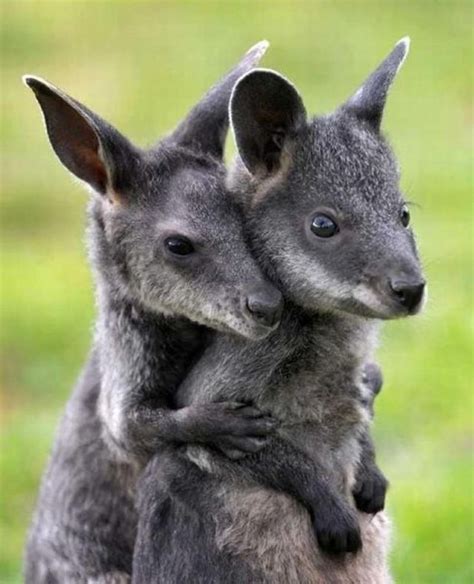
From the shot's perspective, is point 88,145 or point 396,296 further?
point 88,145

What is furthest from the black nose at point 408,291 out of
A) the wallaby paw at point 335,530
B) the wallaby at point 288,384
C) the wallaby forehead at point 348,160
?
the wallaby paw at point 335,530

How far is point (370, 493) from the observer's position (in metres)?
6.65

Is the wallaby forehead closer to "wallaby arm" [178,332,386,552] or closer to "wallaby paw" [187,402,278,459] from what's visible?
"wallaby arm" [178,332,386,552]

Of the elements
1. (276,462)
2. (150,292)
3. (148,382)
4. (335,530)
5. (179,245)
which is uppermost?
(179,245)

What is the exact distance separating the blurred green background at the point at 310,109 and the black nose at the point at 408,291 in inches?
32.8

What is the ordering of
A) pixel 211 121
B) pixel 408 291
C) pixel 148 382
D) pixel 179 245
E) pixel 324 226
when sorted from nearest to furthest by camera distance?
1. pixel 408 291
2. pixel 324 226
3. pixel 179 245
4. pixel 148 382
5. pixel 211 121

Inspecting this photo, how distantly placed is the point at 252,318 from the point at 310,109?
14.5 m

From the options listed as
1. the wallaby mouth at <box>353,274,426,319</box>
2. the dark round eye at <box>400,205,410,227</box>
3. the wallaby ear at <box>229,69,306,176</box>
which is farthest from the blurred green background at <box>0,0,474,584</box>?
the wallaby ear at <box>229,69,306,176</box>

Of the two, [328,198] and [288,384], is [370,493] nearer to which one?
[288,384]

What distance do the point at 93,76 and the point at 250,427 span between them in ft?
58.4

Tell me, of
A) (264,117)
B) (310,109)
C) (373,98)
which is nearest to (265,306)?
(264,117)

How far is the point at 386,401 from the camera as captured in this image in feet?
40.8

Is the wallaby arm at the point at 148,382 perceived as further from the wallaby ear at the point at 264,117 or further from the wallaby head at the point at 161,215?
the wallaby ear at the point at 264,117

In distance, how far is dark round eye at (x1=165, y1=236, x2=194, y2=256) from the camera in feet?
21.6
